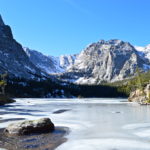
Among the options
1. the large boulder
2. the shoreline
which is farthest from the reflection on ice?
the large boulder

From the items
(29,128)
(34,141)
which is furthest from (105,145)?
(29,128)

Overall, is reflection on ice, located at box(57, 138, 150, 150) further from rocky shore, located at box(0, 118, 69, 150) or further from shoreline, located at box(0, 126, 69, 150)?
rocky shore, located at box(0, 118, 69, 150)

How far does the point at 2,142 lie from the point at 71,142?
5.20m

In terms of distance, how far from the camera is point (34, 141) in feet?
63.0

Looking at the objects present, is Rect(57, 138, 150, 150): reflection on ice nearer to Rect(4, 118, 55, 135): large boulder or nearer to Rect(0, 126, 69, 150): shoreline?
Rect(0, 126, 69, 150): shoreline

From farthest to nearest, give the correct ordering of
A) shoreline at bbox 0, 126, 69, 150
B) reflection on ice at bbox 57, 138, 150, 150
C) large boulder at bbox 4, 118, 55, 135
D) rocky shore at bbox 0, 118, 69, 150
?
large boulder at bbox 4, 118, 55, 135 → rocky shore at bbox 0, 118, 69, 150 → shoreline at bbox 0, 126, 69, 150 → reflection on ice at bbox 57, 138, 150, 150

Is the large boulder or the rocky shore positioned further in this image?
the large boulder

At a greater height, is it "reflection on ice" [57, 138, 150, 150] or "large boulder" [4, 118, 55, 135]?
"large boulder" [4, 118, 55, 135]

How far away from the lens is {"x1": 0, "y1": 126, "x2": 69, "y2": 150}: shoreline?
17.3m

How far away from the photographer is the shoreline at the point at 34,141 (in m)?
17.3

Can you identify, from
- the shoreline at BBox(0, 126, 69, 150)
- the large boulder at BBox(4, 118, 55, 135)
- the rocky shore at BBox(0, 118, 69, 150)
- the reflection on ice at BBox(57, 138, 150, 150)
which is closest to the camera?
the reflection on ice at BBox(57, 138, 150, 150)

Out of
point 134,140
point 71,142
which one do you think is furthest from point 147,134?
point 71,142

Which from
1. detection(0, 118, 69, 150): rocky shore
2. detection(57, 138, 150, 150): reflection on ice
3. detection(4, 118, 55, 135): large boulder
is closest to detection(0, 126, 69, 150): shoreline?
detection(0, 118, 69, 150): rocky shore

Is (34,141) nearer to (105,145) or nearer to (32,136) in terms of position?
(32,136)
